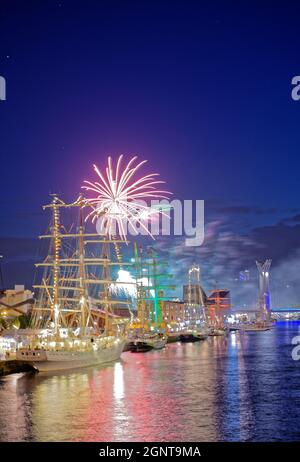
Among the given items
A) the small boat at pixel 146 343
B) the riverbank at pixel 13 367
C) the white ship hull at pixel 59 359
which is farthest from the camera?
the small boat at pixel 146 343

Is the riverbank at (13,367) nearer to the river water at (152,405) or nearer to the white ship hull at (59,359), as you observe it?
the white ship hull at (59,359)

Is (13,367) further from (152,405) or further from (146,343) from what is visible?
(146,343)

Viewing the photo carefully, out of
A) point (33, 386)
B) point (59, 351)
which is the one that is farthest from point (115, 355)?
point (33, 386)

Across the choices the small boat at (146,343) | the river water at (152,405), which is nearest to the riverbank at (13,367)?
the river water at (152,405)

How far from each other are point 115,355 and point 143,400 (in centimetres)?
3515

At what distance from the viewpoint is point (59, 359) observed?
58.1 m

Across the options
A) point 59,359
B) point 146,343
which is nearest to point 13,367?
point 59,359

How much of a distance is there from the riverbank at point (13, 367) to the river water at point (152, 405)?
111 cm

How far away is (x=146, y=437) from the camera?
29.7 meters

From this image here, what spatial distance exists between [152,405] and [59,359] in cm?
2161

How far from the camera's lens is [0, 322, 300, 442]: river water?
3069cm

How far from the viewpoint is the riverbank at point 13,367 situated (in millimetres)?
54116

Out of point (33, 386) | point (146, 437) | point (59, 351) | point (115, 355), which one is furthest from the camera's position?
point (115, 355)
